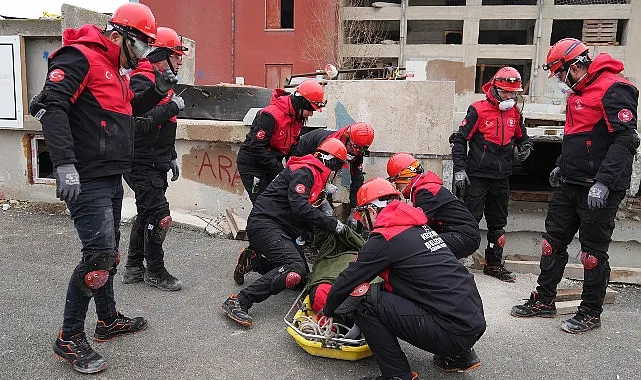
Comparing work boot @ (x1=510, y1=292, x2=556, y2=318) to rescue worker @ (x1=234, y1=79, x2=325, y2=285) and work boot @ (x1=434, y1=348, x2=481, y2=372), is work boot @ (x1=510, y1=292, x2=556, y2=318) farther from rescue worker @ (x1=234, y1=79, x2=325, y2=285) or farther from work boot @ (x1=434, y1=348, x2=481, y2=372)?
rescue worker @ (x1=234, y1=79, x2=325, y2=285)

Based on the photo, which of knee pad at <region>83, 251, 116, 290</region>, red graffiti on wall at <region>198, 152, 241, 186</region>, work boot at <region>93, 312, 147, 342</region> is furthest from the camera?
red graffiti on wall at <region>198, 152, 241, 186</region>

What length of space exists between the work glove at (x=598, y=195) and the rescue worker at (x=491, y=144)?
58.6 inches

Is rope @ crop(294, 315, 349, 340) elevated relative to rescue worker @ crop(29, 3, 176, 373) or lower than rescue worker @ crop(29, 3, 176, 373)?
lower

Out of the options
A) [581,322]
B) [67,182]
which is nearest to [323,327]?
[67,182]

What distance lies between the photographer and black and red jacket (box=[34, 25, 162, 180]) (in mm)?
2871

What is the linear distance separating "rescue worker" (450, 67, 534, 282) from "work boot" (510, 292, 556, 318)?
107cm

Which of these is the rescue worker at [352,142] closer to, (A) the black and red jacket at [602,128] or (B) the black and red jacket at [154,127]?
(B) the black and red jacket at [154,127]

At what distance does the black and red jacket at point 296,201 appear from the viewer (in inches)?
164

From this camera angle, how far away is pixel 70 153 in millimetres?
2875

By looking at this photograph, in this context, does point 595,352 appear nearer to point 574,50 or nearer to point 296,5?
point 574,50

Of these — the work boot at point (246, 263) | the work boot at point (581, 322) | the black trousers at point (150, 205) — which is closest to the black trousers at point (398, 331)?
the work boot at point (581, 322)

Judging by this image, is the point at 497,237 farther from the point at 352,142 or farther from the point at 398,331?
the point at 398,331

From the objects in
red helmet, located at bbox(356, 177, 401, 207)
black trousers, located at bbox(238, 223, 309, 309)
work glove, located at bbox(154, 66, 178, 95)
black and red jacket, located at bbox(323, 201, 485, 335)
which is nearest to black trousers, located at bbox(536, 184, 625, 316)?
black and red jacket, located at bbox(323, 201, 485, 335)

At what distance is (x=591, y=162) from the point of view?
4.00m
